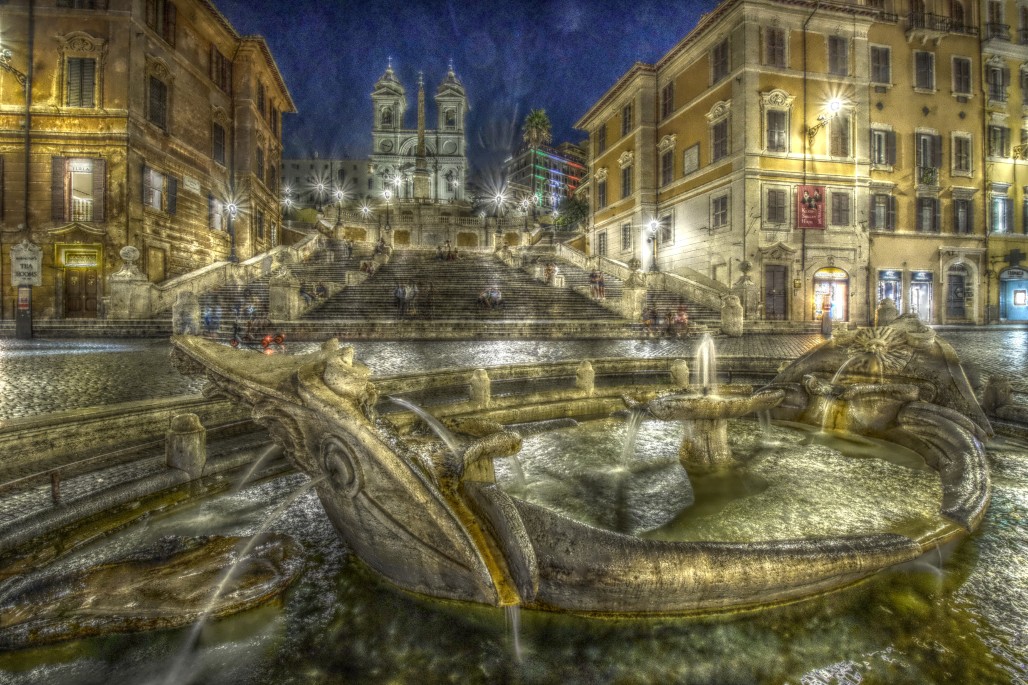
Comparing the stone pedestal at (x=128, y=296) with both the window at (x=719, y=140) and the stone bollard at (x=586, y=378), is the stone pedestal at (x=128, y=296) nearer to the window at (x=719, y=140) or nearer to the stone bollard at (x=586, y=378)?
the stone bollard at (x=586, y=378)

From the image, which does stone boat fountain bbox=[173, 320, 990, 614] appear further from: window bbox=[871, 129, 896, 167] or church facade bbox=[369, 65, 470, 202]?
church facade bbox=[369, 65, 470, 202]

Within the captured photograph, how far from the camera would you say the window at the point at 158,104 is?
23938mm

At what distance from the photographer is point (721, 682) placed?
6.37 ft

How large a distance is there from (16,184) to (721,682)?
31.5 metres

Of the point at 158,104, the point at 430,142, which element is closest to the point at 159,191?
the point at 158,104

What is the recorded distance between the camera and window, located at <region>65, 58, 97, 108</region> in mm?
22344

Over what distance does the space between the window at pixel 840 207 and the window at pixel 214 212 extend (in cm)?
3519

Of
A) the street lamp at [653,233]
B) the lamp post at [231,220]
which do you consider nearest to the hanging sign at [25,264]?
the lamp post at [231,220]

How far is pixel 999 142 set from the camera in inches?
1171

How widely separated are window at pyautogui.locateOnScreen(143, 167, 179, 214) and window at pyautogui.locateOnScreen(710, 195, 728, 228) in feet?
95.6

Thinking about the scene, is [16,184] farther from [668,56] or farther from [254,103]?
[668,56]

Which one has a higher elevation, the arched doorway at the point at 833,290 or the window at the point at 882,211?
the window at the point at 882,211

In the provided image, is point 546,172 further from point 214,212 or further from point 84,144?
point 84,144

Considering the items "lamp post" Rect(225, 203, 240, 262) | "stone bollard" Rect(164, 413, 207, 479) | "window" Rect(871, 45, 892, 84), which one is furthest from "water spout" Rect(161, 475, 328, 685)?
"window" Rect(871, 45, 892, 84)
